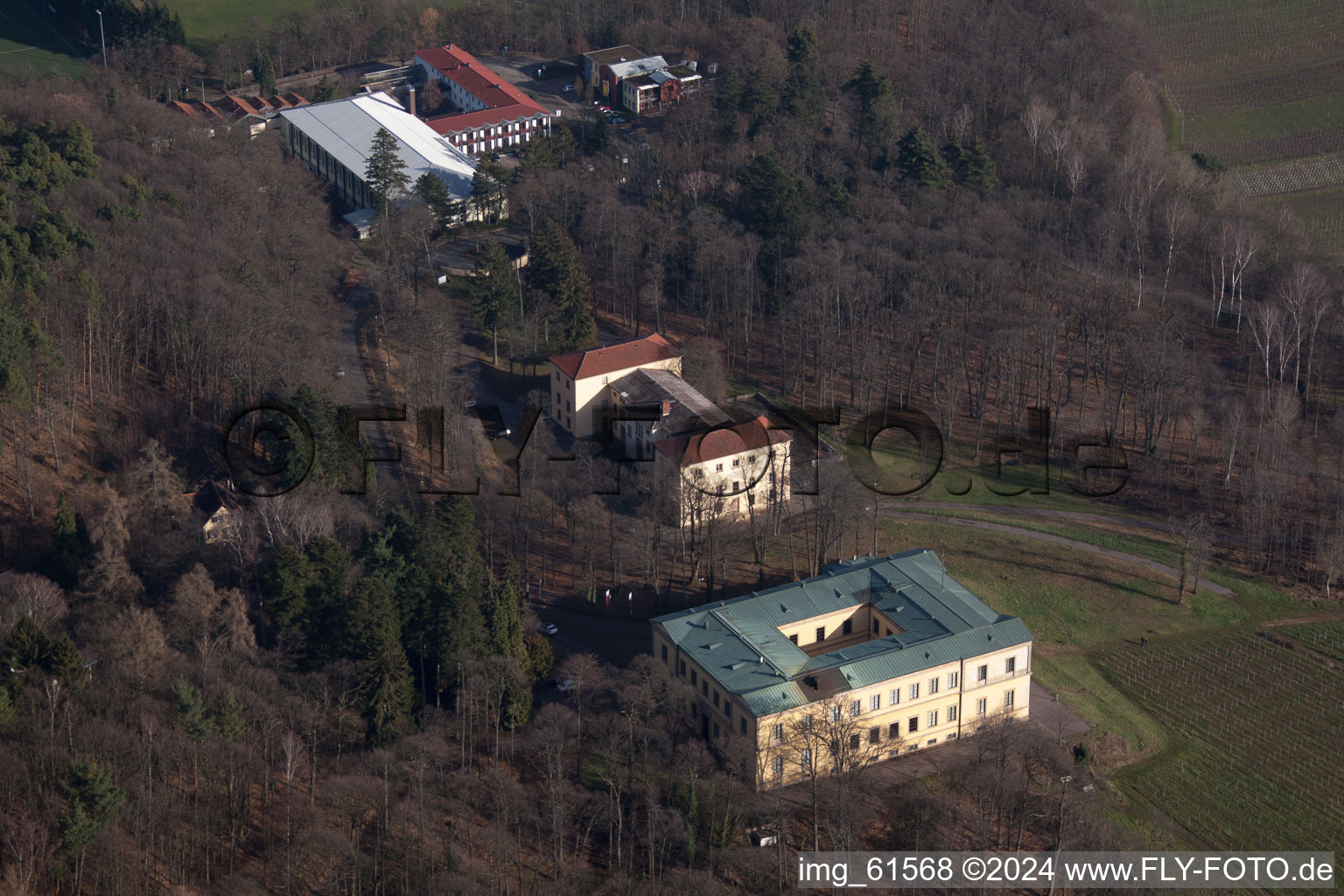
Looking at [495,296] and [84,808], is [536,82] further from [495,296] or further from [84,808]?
[84,808]

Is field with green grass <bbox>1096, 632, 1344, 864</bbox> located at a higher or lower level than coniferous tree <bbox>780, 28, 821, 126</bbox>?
lower

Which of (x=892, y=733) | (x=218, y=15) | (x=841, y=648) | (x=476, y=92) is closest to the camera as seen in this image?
(x=892, y=733)

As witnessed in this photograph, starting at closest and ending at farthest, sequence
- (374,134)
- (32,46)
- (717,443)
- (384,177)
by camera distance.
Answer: (717,443) → (384,177) → (374,134) → (32,46)

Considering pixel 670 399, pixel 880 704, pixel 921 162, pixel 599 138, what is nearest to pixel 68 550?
pixel 670 399

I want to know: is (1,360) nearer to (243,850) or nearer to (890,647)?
(243,850)

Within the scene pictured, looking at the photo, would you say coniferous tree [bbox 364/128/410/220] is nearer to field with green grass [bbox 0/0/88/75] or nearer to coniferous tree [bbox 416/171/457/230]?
coniferous tree [bbox 416/171/457/230]

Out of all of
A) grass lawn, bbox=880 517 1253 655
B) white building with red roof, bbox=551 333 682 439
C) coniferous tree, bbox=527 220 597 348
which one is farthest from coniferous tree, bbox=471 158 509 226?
grass lawn, bbox=880 517 1253 655
